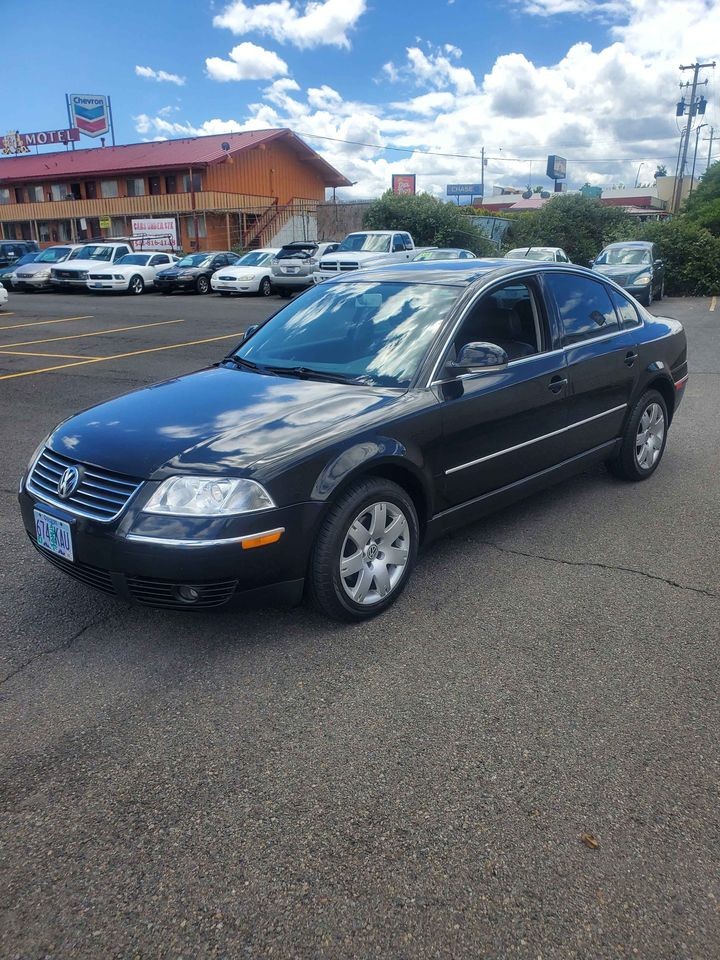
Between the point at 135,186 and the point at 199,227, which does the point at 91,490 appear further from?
the point at 135,186

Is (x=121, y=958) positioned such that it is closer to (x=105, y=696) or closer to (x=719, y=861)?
(x=105, y=696)

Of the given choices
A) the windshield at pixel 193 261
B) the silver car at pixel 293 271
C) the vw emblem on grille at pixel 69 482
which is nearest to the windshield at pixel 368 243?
the silver car at pixel 293 271

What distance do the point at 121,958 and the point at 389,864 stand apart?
76 centimetres

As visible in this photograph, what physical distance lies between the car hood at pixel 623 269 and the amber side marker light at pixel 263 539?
1822 centimetres

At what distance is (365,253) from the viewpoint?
71.7ft

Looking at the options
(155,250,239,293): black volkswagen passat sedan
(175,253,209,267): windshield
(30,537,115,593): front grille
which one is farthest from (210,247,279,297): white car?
(30,537,115,593): front grille

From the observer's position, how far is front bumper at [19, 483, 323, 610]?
10.5 feet

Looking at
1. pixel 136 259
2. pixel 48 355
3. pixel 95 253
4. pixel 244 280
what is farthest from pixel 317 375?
pixel 95 253

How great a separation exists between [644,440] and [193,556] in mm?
3840

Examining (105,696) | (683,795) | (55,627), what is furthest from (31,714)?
(683,795)

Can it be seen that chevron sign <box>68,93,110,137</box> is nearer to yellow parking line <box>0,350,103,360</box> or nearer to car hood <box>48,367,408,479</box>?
yellow parking line <box>0,350,103,360</box>

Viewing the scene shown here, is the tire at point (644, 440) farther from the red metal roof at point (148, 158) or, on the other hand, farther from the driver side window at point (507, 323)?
the red metal roof at point (148, 158)

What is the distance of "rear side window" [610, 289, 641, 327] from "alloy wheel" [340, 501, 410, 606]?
9.00ft

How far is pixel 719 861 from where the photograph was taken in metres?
2.32
